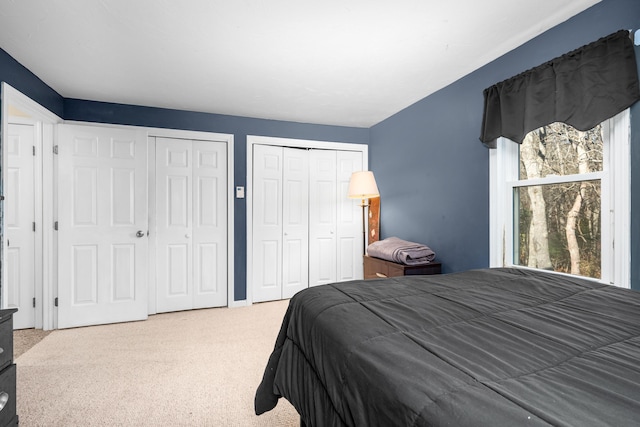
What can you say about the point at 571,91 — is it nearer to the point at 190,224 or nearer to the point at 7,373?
the point at 7,373

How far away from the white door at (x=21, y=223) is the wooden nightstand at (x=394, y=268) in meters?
3.51

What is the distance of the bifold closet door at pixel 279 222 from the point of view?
4.05 meters

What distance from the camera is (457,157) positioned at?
289 centimetres

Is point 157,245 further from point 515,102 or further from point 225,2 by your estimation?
point 515,102

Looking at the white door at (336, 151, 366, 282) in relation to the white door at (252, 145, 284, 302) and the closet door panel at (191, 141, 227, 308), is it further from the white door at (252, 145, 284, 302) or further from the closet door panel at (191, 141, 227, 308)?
the closet door panel at (191, 141, 227, 308)

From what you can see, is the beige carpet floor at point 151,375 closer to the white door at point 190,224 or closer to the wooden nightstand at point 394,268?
the white door at point 190,224

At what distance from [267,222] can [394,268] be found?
5.91 feet

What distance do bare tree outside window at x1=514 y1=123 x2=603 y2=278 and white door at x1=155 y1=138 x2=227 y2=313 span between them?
3163 mm

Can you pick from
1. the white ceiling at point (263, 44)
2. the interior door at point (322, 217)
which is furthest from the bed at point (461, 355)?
the interior door at point (322, 217)

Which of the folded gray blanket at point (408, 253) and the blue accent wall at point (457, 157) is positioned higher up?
the blue accent wall at point (457, 157)

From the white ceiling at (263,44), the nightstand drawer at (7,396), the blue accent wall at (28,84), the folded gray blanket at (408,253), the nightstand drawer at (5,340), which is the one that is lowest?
the nightstand drawer at (7,396)

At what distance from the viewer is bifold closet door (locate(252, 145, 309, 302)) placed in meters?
4.05

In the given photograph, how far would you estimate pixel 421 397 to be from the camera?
0.67 metres

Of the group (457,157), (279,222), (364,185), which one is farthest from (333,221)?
(457,157)
